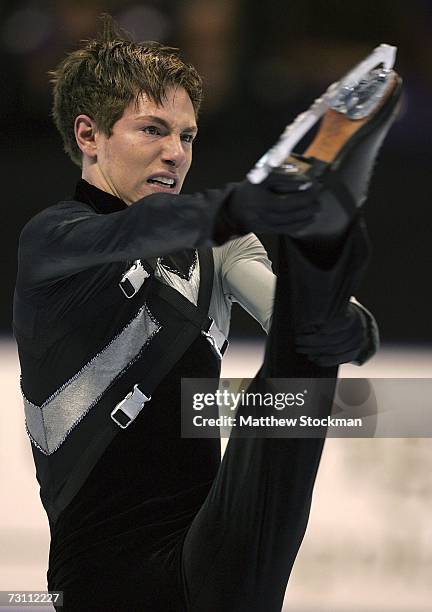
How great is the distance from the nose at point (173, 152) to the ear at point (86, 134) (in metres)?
0.17

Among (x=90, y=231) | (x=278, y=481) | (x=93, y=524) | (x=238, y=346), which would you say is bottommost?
(x=238, y=346)

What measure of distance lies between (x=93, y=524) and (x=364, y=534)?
4.03 ft

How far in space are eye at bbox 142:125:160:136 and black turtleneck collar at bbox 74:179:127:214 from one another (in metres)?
0.17

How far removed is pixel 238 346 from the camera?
12.5 ft

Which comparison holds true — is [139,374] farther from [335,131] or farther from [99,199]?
[335,131]

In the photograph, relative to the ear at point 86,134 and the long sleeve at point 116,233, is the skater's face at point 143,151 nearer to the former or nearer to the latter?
the ear at point 86,134

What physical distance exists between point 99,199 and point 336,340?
0.74m

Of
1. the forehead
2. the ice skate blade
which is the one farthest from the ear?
the ice skate blade

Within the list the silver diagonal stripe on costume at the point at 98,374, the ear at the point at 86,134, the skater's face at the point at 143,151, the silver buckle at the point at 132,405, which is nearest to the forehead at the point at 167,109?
the skater's face at the point at 143,151

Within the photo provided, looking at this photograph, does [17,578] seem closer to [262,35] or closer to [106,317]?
[106,317]

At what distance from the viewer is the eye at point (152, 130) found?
2.36 metres

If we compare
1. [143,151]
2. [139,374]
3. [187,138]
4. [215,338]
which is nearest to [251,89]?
[187,138]

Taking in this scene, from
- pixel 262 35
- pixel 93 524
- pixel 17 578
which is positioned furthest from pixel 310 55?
pixel 93 524

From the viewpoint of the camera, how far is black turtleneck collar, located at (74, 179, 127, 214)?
2305 millimetres
